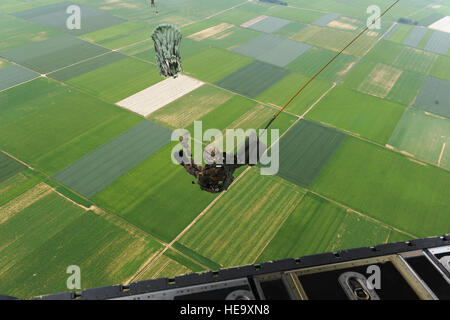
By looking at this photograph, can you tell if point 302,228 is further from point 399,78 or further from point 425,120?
point 399,78

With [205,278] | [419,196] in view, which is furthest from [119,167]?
[419,196]

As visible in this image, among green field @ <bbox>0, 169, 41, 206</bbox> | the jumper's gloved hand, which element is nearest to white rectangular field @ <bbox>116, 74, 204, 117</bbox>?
green field @ <bbox>0, 169, 41, 206</bbox>

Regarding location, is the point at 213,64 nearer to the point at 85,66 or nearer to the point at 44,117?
the point at 85,66

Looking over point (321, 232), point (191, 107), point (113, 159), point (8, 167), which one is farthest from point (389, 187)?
point (8, 167)

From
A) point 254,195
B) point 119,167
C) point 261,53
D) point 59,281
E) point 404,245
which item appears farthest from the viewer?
point 261,53

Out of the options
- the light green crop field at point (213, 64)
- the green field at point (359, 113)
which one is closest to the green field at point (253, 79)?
the light green crop field at point (213, 64)
